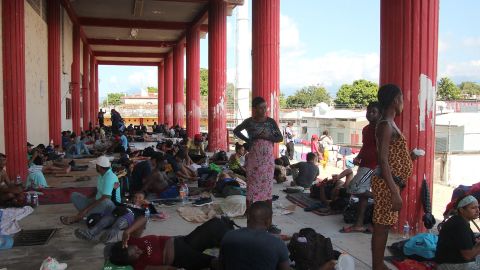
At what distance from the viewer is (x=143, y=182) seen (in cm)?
816

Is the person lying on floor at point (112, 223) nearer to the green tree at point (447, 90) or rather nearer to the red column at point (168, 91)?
the red column at point (168, 91)

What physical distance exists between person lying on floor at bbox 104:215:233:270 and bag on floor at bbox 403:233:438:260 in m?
2.09

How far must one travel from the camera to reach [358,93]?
63312mm

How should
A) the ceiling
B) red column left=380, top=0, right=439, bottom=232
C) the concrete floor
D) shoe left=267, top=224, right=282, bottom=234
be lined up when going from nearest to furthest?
the concrete floor < red column left=380, top=0, right=439, bottom=232 < shoe left=267, top=224, right=282, bottom=234 < the ceiling

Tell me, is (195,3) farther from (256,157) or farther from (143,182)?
(256,157)

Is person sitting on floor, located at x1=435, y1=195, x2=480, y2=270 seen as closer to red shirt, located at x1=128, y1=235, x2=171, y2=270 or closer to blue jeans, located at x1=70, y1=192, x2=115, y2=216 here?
red shirt, located at x1=128, y1=235, x2=171, y2=270

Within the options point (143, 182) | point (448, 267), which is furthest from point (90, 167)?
point (448, 267)

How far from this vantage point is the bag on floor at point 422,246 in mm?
4738

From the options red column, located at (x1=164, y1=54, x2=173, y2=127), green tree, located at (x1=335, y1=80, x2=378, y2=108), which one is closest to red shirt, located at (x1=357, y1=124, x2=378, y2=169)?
red column, located at (x1=164, y1=54, x2=173, y2=127)

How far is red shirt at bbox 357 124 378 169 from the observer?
5934 millimetres

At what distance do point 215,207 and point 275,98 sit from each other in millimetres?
6529

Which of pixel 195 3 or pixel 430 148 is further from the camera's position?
pixel 195 3

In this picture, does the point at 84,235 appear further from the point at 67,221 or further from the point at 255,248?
the point at 255,248

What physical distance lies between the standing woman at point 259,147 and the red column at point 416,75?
172 cm
